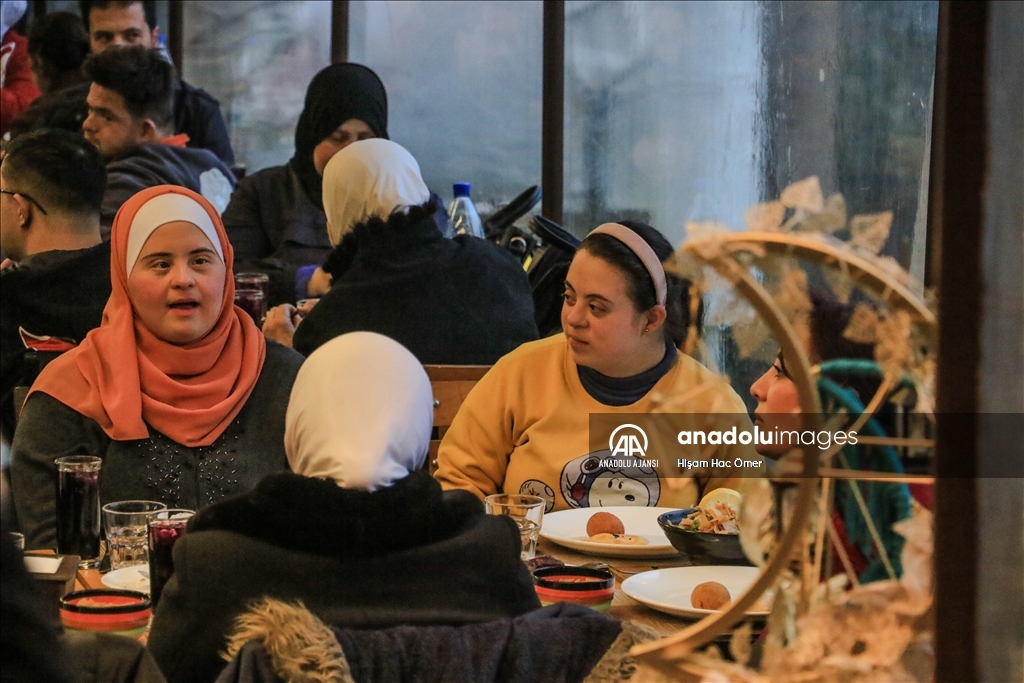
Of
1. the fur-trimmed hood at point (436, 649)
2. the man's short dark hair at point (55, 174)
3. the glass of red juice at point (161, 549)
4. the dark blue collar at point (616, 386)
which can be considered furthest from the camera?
the man's short dark hair at point (55, 174)

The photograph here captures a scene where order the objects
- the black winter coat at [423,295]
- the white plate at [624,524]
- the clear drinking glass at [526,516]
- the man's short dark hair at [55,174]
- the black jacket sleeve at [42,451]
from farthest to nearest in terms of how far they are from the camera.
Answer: the man's short dark hair at [55,174] → the black winter coat at [423,295] → the black jacket sleeve at [42,451] → the white plate at [624,524] → the clear drinking glass at [526,516]

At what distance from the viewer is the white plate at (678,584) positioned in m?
1.68

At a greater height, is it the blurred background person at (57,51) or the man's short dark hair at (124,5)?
the man's short dark hair at (124,5)

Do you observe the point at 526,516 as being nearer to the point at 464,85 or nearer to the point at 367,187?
the point at 367,187

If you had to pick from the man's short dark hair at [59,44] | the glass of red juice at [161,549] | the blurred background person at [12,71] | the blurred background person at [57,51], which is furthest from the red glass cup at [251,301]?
the blurred background person at [12,71]

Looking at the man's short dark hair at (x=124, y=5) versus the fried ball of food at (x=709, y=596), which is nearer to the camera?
the fried ball of food at (x=709, y=596)

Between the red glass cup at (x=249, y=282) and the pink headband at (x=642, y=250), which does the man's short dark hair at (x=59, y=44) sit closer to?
the red glass cup at (x=249, y=282)

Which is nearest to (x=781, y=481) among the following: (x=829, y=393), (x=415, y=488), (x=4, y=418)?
(x=829, y=393)

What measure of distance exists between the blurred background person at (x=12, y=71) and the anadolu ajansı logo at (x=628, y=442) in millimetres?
4135

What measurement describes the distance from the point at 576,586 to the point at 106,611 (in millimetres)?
620

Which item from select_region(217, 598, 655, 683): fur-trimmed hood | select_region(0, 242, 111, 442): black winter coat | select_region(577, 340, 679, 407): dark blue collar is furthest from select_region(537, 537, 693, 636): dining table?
select_region(0, 242, 111, 442): black winter coat

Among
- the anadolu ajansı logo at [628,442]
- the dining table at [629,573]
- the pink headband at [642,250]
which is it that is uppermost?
the pink headband at [642,250]

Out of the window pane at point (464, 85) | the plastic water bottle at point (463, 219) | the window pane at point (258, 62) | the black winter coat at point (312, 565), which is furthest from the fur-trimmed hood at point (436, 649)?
the window pane at point (258, 62)

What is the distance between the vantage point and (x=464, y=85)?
17.4 ft
